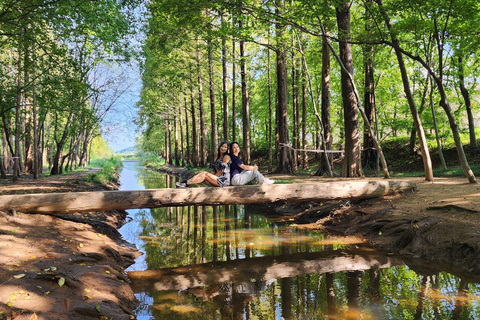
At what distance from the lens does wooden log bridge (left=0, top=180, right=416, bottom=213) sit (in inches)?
260

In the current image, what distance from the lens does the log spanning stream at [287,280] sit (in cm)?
396

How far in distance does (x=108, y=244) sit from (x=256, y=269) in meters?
2.89

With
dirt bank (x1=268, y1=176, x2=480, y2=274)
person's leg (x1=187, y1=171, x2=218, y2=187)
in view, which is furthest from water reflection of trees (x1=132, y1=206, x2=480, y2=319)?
person's leg (x1=187, y1=171, x2=218, y2=187)

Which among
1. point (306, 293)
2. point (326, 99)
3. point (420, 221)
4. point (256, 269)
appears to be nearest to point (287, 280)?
point (306, 293)

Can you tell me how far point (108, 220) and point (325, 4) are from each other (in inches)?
333

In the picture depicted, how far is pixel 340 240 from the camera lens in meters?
7.54

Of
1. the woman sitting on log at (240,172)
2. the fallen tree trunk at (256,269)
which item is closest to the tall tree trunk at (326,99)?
the woman sitting on log at (240,172)

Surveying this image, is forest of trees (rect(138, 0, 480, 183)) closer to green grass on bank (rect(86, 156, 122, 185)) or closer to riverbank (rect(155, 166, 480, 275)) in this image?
riverbank (rect(155, 166, 480, 275))

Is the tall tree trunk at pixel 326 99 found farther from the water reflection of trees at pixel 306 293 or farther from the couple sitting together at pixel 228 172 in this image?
the water reflection of trees at pixel 306 293

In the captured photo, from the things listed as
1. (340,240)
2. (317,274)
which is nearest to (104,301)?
(317,274)

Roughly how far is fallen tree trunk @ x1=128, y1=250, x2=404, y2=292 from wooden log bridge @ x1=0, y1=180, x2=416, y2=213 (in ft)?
5.49

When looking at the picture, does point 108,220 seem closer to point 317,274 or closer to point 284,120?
point 317,274

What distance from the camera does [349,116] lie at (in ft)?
40.2

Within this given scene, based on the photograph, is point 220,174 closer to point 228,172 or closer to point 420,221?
point 228,172
